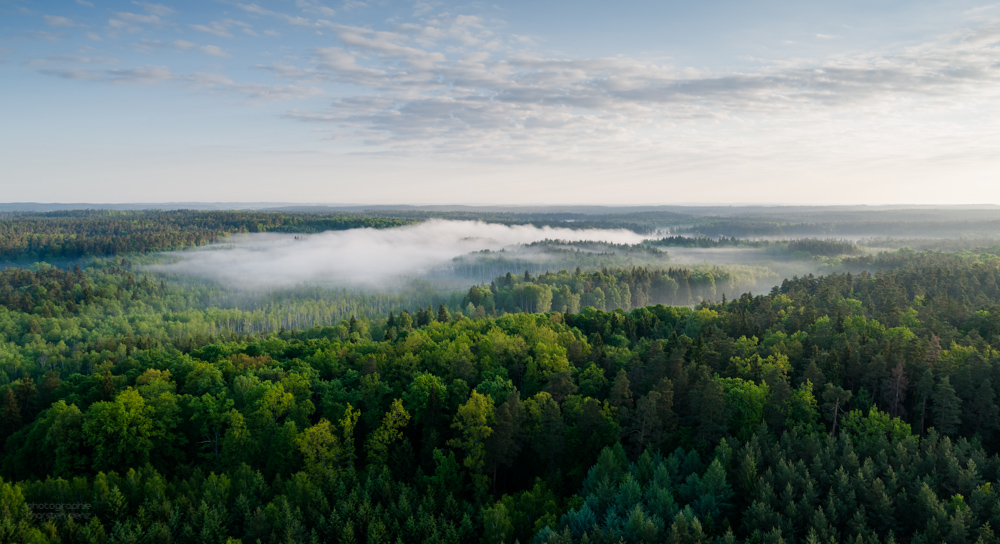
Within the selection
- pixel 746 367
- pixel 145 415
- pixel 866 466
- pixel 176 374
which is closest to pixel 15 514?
pixel 145 415

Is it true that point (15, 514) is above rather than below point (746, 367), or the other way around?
below

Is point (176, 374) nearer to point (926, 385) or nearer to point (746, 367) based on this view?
point (746, 367)

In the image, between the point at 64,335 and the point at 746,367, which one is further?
the point at 64,335

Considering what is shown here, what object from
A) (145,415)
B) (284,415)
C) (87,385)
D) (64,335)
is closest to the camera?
(145,415)

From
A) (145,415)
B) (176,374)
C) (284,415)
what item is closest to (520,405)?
(284,415)

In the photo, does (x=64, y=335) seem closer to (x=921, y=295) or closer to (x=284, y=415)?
(x=284, y=415)

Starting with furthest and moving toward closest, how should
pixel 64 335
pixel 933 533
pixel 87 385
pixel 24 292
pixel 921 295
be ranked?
pixel 24 292 → pixel 64 335 → pixel 921 295 → pixel 87 385 → pixel 933 533

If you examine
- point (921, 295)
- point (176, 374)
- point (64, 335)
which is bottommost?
point (64, 335)
